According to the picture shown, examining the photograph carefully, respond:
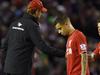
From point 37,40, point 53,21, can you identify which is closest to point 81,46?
point 37,40

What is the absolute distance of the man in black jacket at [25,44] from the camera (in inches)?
322

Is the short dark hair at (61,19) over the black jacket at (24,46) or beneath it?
over

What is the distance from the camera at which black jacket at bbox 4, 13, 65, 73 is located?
322 inches

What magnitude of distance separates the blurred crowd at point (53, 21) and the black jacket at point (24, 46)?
11.9ft

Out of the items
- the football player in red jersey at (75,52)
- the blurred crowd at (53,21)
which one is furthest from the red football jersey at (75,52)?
the blurred crowd at (53,21)

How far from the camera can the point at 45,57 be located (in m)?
12.6

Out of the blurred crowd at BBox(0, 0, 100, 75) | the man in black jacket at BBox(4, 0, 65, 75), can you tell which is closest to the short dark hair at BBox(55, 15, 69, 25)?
the man in black jacket at BBox(4, 0, 65, 75)

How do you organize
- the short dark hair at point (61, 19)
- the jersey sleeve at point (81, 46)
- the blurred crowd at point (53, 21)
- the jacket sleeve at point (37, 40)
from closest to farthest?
1. the jersey sleeve at point (81, 46)
2. the short dark hair at point (61, 19)
3. the jacket sleeve at point (37, 40)
4. the blurred crowd at point (53, 21)

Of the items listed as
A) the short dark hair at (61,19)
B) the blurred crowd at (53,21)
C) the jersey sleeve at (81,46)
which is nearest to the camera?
the jersey sleeve at (81,46)

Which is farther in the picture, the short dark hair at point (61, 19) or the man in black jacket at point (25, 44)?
the man in black jacket at point (25, 44)

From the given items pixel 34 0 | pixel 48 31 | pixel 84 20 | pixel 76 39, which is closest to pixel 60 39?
pixel 48 31

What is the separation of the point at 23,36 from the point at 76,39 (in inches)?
41.3

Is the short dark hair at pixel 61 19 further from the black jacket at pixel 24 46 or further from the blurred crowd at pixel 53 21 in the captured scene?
the blurred crowd at pixel 53 21

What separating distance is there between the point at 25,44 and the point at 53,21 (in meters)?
4.37
